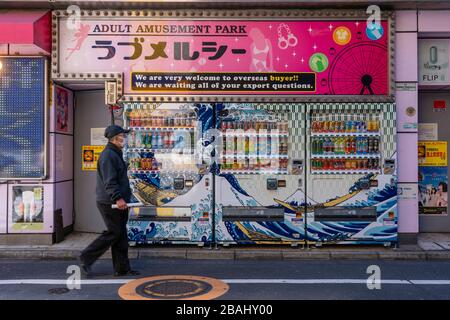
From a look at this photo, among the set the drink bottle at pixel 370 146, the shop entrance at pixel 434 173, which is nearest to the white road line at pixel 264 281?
the drink bottle at pixel 370 146

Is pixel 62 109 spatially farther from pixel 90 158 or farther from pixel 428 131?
pixel 428 131

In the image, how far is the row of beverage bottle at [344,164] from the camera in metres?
8.89

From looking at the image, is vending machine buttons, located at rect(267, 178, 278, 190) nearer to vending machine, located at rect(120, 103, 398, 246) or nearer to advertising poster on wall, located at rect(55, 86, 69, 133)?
vending machine, located at rect(120, 103, 398, 246)

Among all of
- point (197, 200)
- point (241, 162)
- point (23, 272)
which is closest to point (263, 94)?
point (241, 162)

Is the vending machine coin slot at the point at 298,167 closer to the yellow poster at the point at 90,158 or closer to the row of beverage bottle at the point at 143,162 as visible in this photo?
the row of beverage bottle at the point at 143,162

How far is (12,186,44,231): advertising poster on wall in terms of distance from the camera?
352 inches

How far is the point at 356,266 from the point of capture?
7770 millimetres

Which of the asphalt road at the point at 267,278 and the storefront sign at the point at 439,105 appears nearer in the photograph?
Answer: the asphalt road at the point at 267,278

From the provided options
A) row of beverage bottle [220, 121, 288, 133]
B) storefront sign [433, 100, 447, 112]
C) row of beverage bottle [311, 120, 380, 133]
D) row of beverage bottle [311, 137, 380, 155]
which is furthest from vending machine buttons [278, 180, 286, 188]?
storefront sign [433, 100, 447, 112]

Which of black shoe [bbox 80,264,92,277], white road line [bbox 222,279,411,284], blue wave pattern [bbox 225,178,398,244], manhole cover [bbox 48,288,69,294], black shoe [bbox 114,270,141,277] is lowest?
manhole cover [bbox 48,288,69,294]

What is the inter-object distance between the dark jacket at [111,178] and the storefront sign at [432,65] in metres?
6.03

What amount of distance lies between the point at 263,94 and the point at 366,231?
10.3 ft

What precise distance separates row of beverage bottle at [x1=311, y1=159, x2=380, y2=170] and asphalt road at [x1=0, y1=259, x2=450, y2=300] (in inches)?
69.3

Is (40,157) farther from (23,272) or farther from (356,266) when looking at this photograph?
(356,266)
